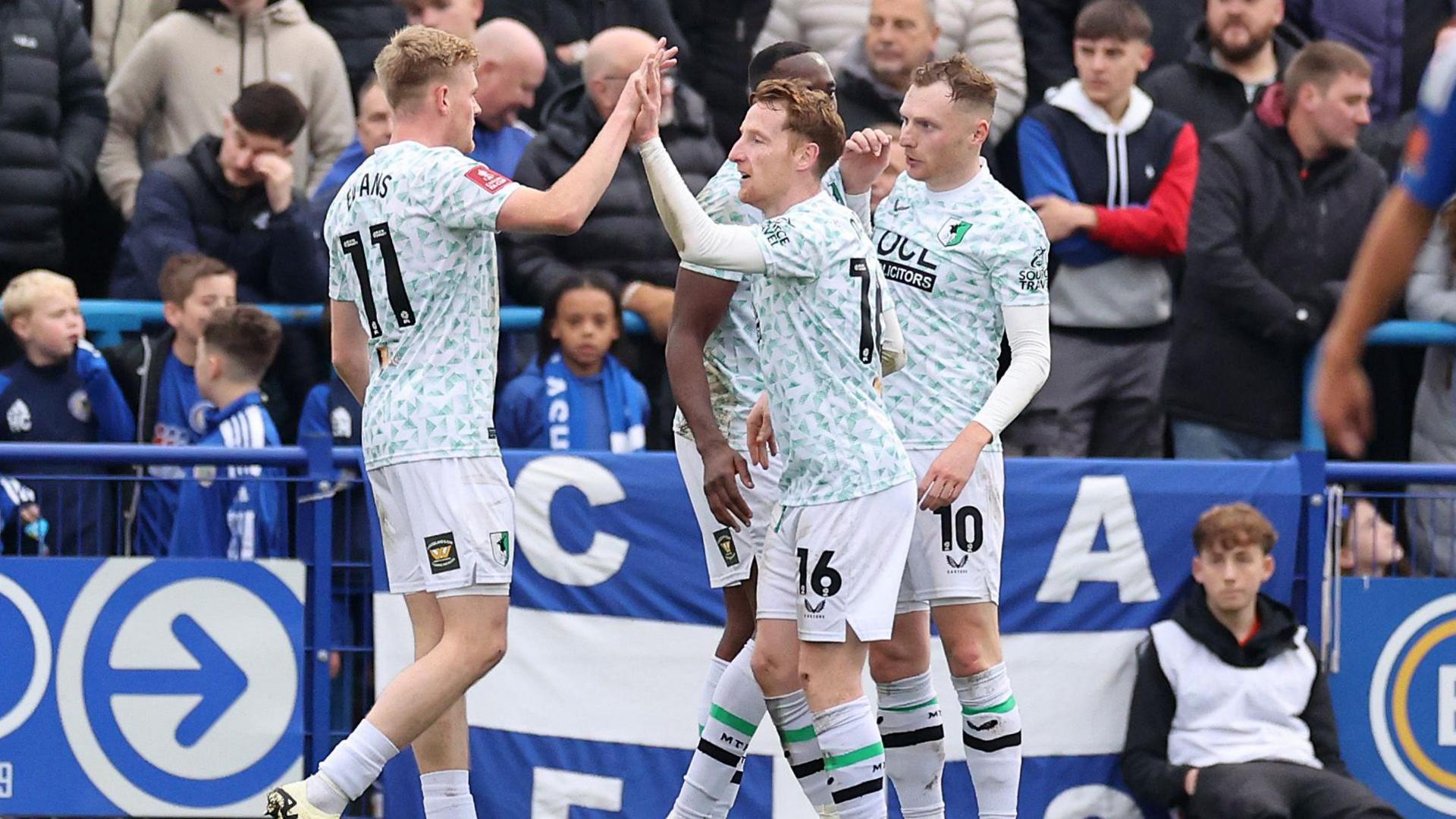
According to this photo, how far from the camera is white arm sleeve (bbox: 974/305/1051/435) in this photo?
266 inches

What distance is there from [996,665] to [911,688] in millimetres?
281

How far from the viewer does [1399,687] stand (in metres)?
8.19

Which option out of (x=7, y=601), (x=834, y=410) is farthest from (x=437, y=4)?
(x=834, y=410)

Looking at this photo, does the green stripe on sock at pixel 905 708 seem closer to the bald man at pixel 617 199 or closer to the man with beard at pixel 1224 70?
the bald man at pixel 617 199

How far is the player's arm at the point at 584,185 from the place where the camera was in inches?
245

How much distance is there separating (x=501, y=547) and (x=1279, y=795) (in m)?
3.04

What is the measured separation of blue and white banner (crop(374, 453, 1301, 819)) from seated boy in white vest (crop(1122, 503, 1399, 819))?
19 cm

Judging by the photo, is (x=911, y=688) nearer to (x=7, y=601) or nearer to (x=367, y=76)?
(x=7, y=601)

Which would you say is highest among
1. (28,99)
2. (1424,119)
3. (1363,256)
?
(28,99)

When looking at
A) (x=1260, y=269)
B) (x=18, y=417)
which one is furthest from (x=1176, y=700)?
(x=18, y=417)

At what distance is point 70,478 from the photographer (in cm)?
786

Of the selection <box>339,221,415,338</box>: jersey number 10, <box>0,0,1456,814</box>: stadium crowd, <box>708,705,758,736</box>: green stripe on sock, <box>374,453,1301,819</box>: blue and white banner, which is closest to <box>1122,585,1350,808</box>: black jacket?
<box>374,453,1301,819</box>: blue and white banner

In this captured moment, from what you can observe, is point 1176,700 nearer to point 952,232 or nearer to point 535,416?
point 952,232

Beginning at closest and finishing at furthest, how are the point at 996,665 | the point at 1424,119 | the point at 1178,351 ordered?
the point at 1424,119 < the point at 996,665 < the point at 1178,351
